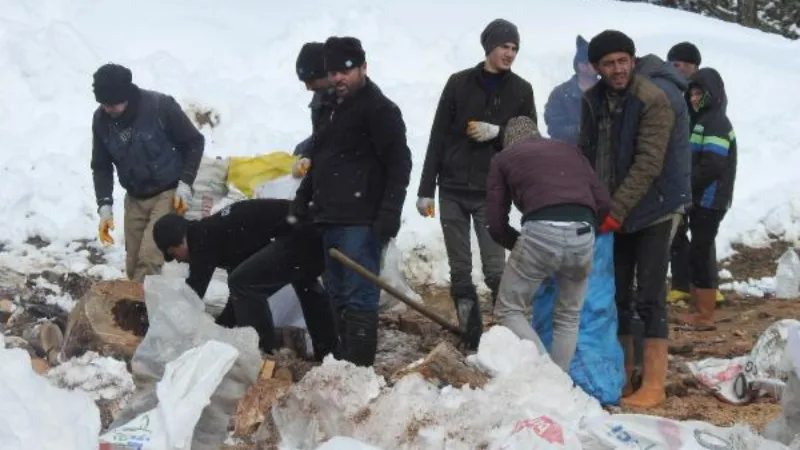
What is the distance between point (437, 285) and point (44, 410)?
503 cm

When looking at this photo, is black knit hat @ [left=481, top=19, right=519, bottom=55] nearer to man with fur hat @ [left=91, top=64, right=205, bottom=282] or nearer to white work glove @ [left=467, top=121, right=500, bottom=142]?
white work glove @ [left=467, top=121, right=500, bottom=142]

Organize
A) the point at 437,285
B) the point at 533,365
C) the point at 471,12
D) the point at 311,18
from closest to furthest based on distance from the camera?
the point at 533,365, the point at 437,285, the point at 311,18, the point at 471,12

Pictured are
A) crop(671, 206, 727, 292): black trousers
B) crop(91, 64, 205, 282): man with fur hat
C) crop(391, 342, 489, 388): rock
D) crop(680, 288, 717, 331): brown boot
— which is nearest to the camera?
crop(391, 342, 489, 388): rock

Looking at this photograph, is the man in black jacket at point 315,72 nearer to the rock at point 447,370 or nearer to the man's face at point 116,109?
the man's face at point 116,109

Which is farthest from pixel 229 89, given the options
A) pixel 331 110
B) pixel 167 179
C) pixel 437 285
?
pixel 331 110

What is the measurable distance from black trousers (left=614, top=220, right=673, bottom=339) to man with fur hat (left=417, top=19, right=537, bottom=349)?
2.53 ft

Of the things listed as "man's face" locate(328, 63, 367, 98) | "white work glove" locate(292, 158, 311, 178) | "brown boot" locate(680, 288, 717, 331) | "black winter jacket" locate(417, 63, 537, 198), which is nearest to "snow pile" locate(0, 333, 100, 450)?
"man's face" locate(328, 63, 367, 98)

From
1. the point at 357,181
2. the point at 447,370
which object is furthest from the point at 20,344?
the point at 447,370

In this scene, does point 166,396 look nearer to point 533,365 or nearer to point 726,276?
point 533,365

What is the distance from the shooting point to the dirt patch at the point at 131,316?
634 cm

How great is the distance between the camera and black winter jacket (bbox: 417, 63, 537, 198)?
6.65 meters

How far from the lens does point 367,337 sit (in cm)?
Answer: 592

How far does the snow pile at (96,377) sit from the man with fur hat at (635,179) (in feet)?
7.58

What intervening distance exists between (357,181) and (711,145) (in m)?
2.87
